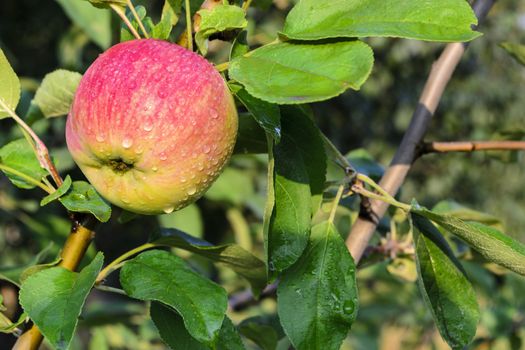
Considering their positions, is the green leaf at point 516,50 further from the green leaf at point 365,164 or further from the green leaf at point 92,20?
the green leaf at point 92,20

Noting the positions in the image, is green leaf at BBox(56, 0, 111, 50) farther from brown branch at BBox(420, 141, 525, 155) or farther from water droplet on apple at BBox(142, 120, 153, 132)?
water droplet on apple at BBox(142, 120, 153, 132)

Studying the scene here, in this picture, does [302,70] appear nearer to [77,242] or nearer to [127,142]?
[127,142]

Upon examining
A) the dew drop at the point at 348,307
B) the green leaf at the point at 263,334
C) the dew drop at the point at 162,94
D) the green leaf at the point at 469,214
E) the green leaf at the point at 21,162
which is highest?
the dew drop at the point at 162,94

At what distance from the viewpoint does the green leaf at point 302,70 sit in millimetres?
501

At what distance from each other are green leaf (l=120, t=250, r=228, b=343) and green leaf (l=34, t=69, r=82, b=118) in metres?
0.23

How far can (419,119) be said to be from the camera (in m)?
0.80

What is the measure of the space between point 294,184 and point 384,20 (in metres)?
0.15

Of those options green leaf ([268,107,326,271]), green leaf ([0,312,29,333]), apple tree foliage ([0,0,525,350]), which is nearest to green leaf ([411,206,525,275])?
apple tree foliage ([0,0,525,350])

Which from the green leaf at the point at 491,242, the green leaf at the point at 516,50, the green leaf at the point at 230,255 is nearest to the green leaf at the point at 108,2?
the green leaf at the point at 230,255

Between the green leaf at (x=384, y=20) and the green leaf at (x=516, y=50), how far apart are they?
1.30ft

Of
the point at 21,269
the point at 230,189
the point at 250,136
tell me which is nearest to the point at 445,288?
the point at 250,136

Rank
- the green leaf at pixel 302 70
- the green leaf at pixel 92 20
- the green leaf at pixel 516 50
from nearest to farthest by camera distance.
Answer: the green leaf at pixel 302 70 < the green leaf at pixel 516 50 < the green leaf at pixel 92 20

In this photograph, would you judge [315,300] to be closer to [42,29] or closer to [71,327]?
[71,327]

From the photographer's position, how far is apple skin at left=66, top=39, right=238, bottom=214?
0.54 meters
